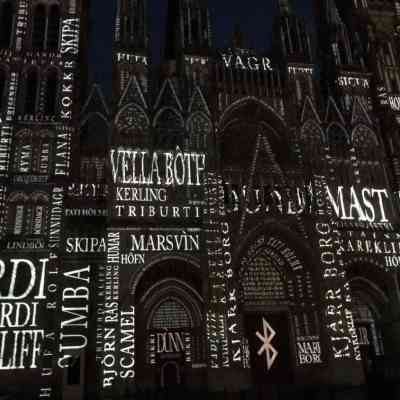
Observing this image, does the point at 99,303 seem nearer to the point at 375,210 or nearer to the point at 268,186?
the point at 268,186

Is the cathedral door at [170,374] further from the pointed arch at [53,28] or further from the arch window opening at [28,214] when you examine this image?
the pointed arch at [53,28]

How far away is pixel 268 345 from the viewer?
3011 cm

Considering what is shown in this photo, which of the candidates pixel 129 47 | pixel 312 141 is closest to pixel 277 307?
pixel 312 141

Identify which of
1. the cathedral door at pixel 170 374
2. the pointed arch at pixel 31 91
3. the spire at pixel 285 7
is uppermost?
the spire at pixel 285 7

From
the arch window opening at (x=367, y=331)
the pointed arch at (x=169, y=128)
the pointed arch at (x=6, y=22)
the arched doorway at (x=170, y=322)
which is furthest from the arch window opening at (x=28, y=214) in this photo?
the arch window opening at (x=367, y=331)

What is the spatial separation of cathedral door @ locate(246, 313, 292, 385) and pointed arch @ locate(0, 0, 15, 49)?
26.7 m

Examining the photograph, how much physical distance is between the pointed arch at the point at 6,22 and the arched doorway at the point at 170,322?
67.5 feet

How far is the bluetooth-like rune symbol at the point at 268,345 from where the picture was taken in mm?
29858

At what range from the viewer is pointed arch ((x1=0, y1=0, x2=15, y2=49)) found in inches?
1374

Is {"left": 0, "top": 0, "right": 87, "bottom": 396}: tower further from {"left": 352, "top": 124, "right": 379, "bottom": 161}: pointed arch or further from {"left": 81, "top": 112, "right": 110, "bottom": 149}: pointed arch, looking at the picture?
{"left": 352, "top": 124, "right": 379, "bottom": 161}: pointed arch

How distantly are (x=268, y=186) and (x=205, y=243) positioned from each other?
637 cm

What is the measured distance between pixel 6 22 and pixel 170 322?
25.7 meters

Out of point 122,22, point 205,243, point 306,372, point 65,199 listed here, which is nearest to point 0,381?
point 65,199

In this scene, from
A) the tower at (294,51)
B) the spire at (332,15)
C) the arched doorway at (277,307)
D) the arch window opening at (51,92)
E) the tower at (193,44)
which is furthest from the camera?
the spire at (332,15)
